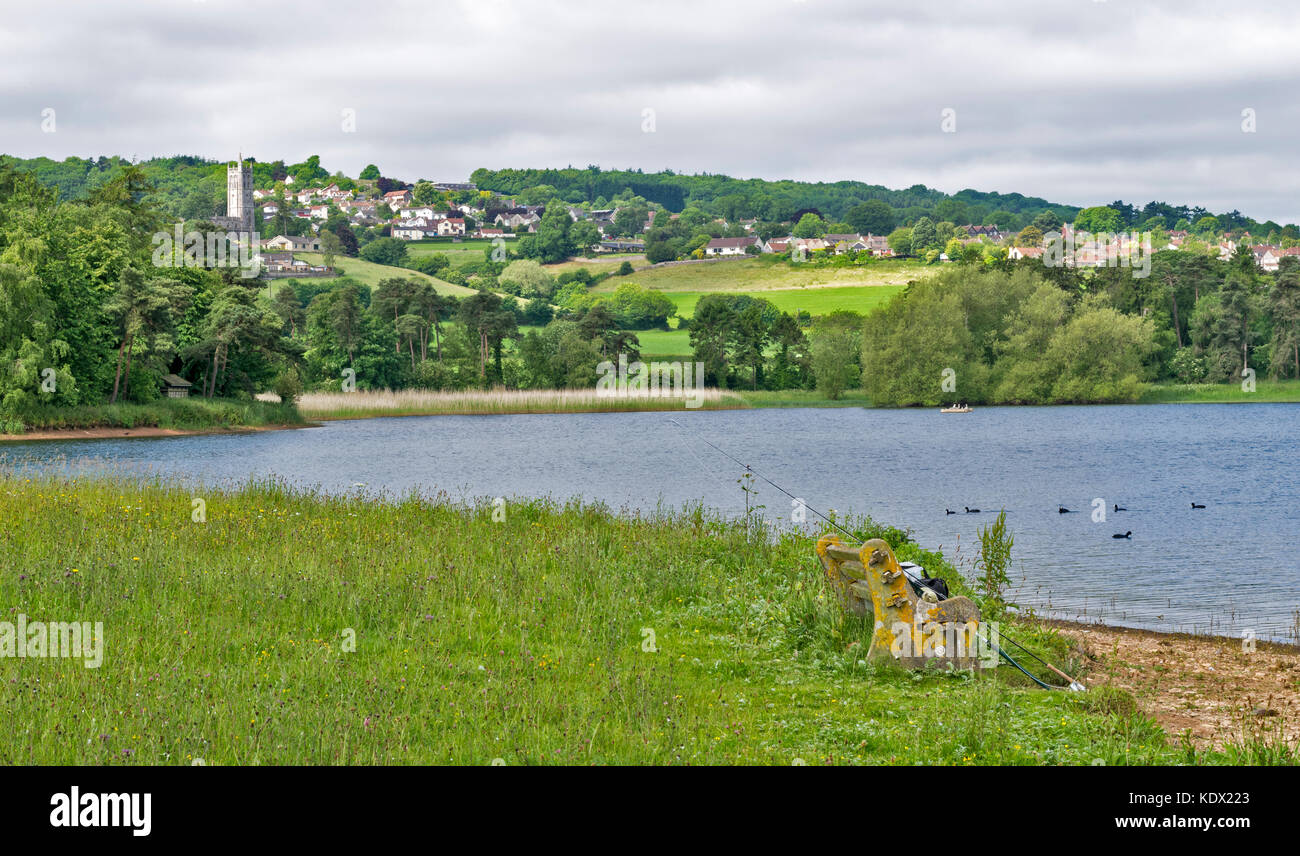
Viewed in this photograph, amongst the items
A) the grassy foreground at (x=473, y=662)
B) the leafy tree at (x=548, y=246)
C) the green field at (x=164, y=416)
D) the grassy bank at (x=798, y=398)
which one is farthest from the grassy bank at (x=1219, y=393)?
the leafy tree at (x=548, y=246)

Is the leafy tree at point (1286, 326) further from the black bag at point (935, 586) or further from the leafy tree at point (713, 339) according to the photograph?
the black bag at point (935, 586)

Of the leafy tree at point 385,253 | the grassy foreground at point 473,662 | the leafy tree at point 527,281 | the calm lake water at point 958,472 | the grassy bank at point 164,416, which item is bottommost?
the calm lake water at point 958,472

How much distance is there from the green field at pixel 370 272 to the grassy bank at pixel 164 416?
7511 cm

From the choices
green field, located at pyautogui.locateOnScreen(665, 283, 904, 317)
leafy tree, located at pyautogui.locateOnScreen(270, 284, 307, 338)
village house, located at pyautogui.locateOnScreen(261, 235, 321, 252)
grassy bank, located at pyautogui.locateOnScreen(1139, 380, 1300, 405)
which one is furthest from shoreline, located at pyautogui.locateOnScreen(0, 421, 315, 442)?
village house, located at pyautogui.locateOnScreen(261, 235, 321, 252)

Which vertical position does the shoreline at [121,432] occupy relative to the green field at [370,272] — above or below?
below

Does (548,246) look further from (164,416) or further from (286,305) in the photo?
(164,416)

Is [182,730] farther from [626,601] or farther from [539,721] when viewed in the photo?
[626,601]

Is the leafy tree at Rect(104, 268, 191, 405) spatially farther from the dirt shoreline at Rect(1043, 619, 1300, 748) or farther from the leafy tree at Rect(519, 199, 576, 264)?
the leafy tree at Rect(519, 199, 576, 264)

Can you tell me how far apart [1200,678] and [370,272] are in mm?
165399

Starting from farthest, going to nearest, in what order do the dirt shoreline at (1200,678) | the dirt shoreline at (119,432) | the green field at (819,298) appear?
1. the green field at (819,298)
2. the dirt shoreline at (119,432)
3. the dirt shoreline at (1200,678)

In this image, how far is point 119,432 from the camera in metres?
61.1

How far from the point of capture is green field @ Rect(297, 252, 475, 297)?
155625mm

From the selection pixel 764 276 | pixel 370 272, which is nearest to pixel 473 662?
pixel 764 276

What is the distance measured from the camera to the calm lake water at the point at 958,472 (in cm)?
2034
